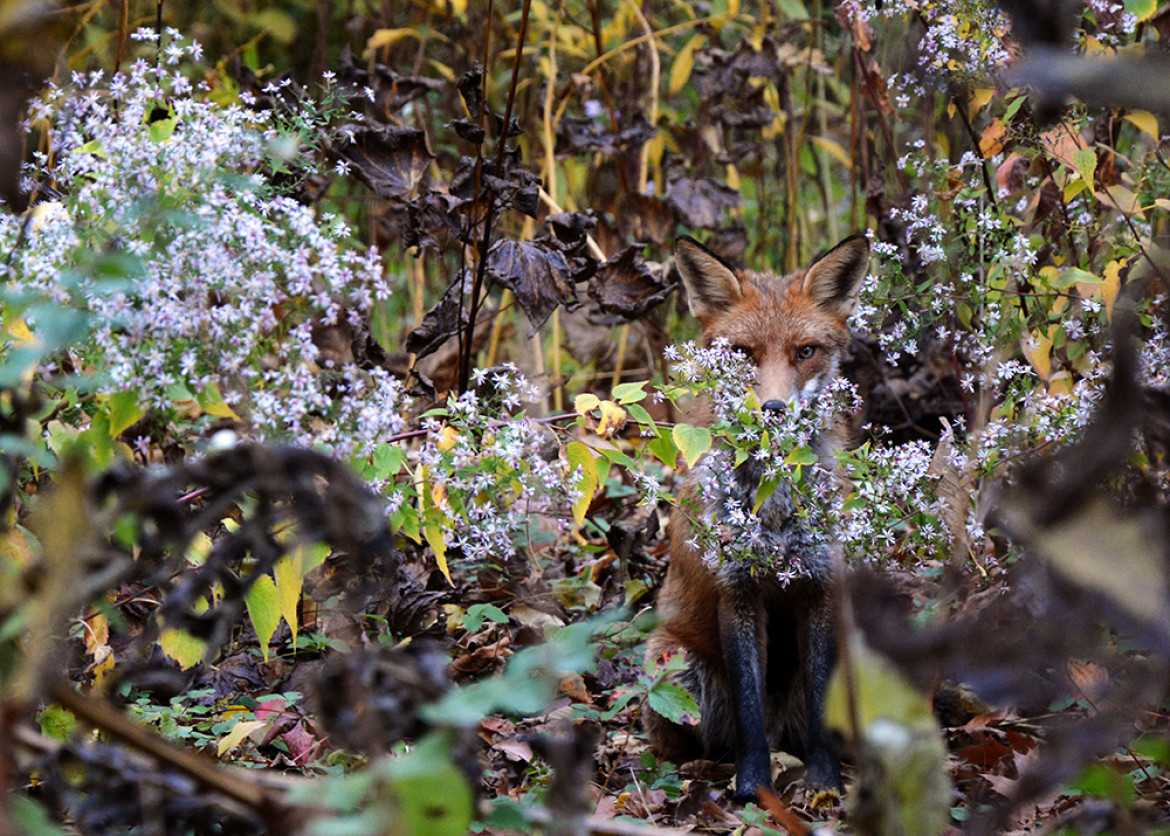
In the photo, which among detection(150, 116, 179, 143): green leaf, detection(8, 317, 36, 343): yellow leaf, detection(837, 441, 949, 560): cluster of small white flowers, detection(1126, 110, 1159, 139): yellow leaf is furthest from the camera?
detection(1126, 110, 1159, 139): yellow leaf

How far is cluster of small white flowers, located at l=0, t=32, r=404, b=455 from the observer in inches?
79.2

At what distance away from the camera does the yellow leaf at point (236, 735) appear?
2.96 metres

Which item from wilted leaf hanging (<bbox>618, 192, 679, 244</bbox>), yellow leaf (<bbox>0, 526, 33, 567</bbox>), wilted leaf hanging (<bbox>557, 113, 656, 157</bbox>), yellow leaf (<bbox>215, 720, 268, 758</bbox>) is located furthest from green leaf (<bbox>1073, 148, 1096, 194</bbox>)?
yellow leaf (<bbox>0, 526, 33, 567</bbox>)

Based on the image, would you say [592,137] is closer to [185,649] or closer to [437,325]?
[437,325]

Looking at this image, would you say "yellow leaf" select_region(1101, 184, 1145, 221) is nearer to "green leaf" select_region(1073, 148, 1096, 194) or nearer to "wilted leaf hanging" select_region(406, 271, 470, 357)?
"green leaf" select_region(1073, 148, 1096, 194)

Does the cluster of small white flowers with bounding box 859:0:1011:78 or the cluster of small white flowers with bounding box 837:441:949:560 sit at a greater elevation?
the cluster of small white flowers with bounding box 859:0:1011:78

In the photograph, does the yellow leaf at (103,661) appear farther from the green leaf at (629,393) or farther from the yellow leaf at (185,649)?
the green leaf at (629,393)

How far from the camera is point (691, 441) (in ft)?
9.57

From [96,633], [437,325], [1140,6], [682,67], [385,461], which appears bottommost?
[96,633]

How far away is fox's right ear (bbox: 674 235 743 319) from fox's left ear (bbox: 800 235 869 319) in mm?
295

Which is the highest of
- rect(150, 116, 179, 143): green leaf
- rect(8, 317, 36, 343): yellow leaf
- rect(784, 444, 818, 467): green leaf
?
rect(150, 116, 179, 143): green leaf

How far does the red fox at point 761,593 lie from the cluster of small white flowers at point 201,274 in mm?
1379

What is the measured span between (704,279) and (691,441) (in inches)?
62.6

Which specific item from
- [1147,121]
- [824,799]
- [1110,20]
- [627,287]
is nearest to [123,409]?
[824,799]
